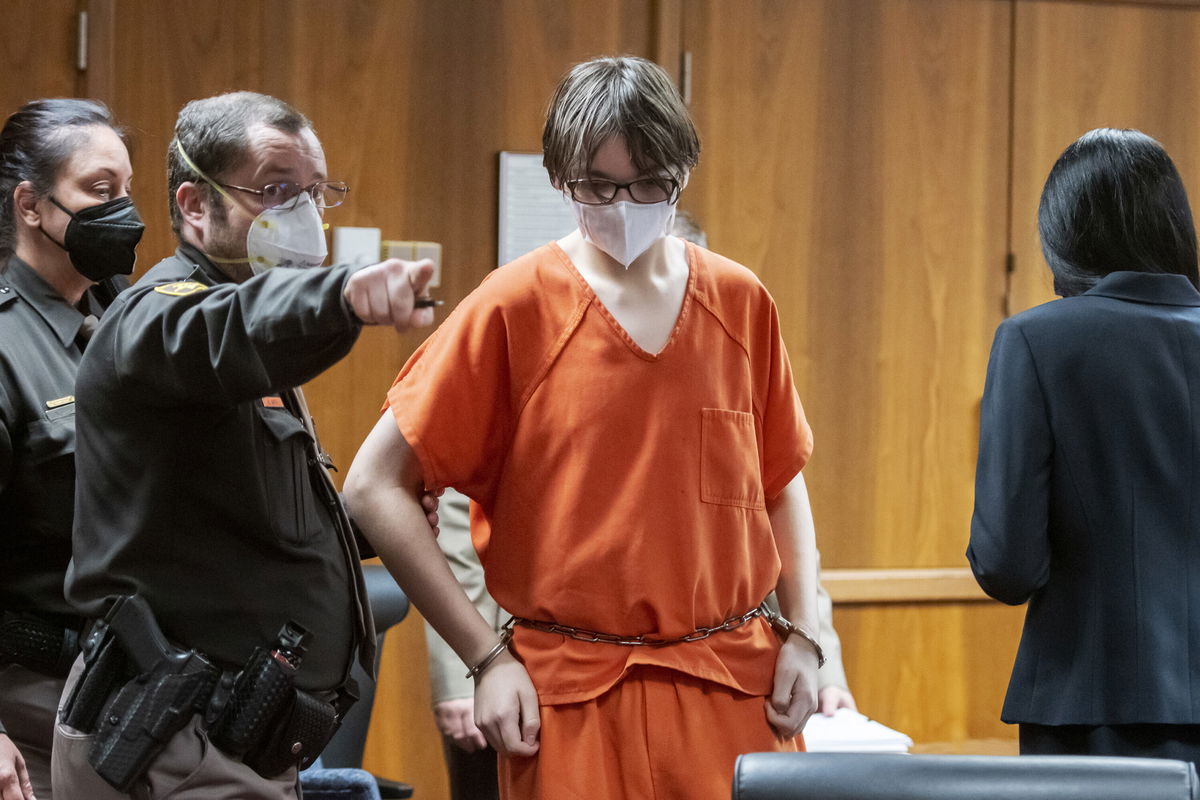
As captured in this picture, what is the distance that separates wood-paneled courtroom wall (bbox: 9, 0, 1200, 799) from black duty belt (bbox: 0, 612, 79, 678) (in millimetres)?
1514

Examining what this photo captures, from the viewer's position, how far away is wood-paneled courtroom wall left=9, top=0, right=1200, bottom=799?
3.30 metres

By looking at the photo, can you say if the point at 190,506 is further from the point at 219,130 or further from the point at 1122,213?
the point at 1122,213

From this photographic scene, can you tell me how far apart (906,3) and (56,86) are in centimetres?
219

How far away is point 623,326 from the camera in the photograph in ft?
4.55

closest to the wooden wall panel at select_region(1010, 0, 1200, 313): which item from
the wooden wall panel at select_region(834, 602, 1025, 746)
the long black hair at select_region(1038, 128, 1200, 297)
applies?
the wooden wall panel at select_region(834, 602, 1025, 746)

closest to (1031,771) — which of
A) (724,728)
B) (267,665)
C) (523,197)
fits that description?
(724,728)

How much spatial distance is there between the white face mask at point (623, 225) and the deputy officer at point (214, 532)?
34 centimetres

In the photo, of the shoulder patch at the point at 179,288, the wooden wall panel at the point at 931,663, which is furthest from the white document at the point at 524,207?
the shoulder patch at the point at 179,288

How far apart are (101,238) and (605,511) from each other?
0.99m

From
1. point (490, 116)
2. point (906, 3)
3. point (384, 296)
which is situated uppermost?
point (906, 3)

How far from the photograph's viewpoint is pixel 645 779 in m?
1.34

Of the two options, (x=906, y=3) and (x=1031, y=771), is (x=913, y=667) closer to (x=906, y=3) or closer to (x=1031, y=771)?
(x=906, y=3)

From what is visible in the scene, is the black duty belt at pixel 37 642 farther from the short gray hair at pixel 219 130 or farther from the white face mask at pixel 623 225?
the white face mask at pixel 623 225

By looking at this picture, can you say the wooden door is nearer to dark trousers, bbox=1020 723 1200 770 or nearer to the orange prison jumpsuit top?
dark trousers, bbox=1020 723 1200 770
